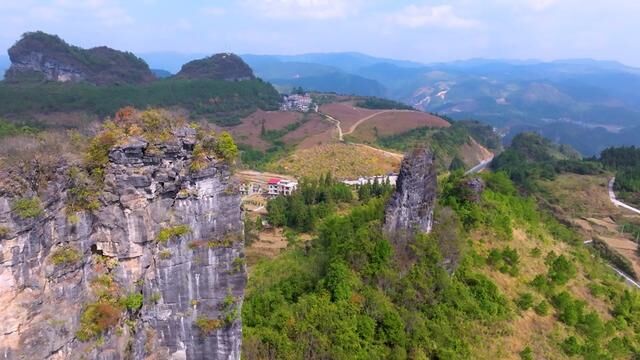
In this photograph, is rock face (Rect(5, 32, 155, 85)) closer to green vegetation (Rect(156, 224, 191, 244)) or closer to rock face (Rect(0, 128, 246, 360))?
rock face (Rect(0, 128, 246, 360))

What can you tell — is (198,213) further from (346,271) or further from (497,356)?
(497,356)

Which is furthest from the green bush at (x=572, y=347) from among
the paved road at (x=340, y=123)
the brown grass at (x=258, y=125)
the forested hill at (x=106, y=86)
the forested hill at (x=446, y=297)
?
the forested hill at (x=106, y=86)

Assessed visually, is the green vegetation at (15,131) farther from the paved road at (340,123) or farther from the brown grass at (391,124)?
the brown grass at (391,124)

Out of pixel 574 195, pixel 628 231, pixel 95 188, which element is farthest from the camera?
pixel 574 195

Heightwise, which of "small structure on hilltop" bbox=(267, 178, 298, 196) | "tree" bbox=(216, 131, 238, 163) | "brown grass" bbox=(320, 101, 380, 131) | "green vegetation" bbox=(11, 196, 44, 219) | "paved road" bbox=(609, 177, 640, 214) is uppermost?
"tree" bbox=(216, 131, 238, 163)

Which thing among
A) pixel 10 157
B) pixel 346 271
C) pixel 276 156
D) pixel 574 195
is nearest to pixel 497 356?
pixel 346 271

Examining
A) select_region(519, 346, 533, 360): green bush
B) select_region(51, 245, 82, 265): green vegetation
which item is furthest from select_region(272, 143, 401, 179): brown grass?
select_region(51, 245, 82, 265): green vegetation
